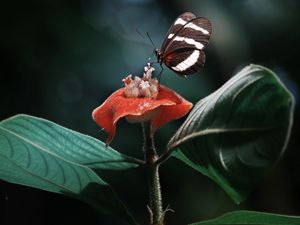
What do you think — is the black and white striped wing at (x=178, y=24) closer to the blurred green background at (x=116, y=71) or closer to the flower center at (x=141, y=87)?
the flower center at (x=141, y=87)

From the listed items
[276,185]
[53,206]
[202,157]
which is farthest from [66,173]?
[53,206]

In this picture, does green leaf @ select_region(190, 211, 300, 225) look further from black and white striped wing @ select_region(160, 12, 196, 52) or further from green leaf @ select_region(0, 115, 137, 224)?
black and white striped wing @ select_region(160, 12, 196, 52)


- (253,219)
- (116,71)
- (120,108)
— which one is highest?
(120,108)

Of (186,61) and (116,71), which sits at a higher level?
(186,61)

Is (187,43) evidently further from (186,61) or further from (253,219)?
(253,219)

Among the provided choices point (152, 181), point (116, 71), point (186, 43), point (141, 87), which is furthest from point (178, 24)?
point (116, 71)

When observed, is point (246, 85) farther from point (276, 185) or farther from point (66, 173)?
point (276, 185)
